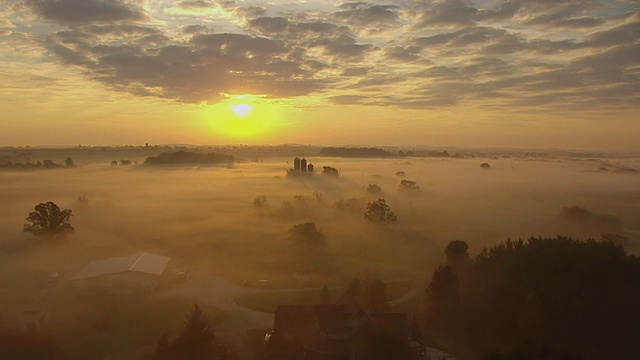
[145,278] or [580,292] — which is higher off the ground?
[580,292]

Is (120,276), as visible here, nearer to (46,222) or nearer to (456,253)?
(46,222)

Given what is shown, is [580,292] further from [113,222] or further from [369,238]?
[113,222]

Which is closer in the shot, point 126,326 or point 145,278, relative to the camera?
point 126,326

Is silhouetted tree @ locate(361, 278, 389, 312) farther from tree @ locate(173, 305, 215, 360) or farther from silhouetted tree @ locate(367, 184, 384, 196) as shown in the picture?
silhouetted tree @ locate(367, 184, 384, 196)

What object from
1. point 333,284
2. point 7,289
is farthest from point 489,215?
point 7,289

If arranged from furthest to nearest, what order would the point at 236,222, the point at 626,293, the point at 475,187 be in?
the point at 475,187, the point at 236,222, the point at 626,293

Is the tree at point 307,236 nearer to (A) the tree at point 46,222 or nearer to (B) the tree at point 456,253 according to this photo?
(B) the tree at point 456,253
